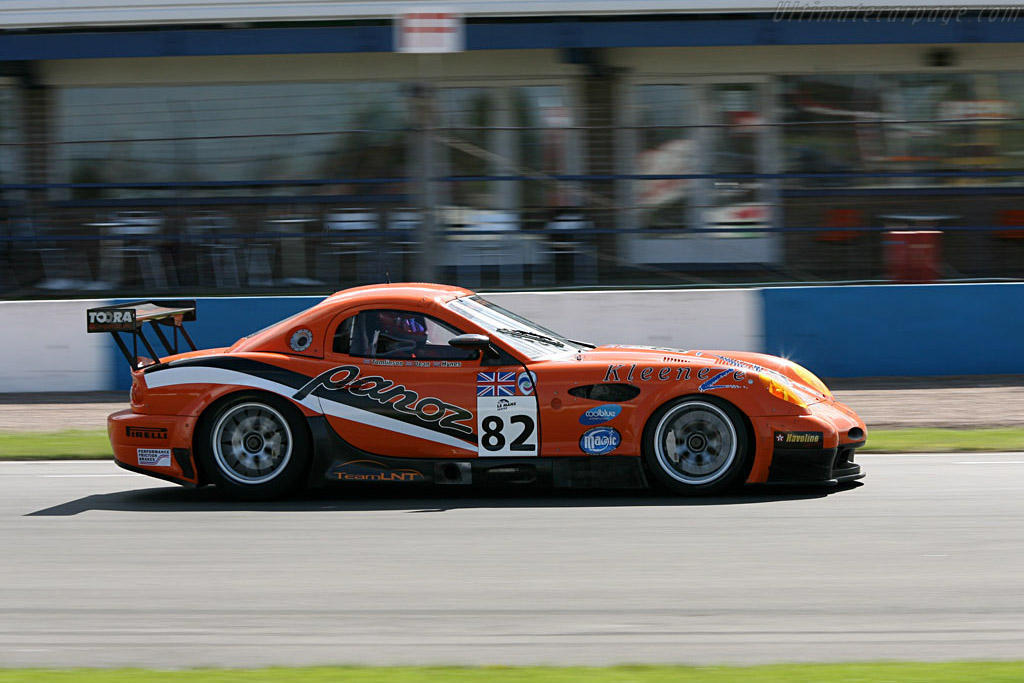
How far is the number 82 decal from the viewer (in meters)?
7.10

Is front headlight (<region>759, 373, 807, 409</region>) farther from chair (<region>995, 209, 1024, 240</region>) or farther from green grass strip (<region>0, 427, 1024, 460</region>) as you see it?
chair (<region>995, 209, 1024, 240</region>)

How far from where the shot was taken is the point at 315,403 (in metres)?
7.30

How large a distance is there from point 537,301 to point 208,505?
6086 millimetres

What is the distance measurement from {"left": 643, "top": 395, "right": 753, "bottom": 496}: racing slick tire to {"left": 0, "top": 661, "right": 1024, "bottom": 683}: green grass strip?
A: 3.01 meters

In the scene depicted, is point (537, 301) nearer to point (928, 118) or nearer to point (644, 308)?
point (644, 308)

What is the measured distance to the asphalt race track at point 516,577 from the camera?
448 cm

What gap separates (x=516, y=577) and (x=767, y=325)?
7845 mm

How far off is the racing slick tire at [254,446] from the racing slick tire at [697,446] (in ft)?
6.65

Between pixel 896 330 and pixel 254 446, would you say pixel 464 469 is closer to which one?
pixel 254 446

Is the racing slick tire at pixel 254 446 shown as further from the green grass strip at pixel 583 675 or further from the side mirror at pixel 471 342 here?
the green grass strip at pixel 583 675

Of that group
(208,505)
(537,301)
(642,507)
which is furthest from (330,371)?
(537,301)

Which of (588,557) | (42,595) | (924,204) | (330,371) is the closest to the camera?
(42,595)

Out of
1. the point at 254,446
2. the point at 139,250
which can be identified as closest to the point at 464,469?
the point at 254,446

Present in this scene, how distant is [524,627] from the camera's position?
4.72 m
